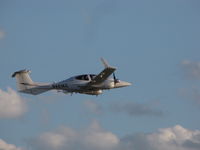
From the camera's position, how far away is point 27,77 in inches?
3755

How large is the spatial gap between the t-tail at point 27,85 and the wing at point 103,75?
6787 millimetres

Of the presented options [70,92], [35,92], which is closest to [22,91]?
[35,92]

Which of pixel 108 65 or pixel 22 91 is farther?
pixel 22 91

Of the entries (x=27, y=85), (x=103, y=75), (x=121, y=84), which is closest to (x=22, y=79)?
(x=27, y=85)

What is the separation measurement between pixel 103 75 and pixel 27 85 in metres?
12.0

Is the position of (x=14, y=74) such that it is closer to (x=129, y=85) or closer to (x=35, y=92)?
(x=35, y=92)

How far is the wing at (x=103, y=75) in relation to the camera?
87494mm

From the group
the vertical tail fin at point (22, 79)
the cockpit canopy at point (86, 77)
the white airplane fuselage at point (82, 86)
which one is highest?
the vertical tail fin at point (22, 79)

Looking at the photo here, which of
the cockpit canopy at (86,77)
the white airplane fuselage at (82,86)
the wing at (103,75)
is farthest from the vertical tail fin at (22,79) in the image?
the wing at (103,75)

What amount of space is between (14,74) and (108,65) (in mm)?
15563

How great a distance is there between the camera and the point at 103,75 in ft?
291

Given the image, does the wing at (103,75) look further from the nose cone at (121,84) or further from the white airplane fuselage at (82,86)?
the nose cone at (121,84)

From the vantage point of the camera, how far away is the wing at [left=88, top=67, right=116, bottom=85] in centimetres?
8749

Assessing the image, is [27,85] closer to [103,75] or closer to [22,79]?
[22,79]
